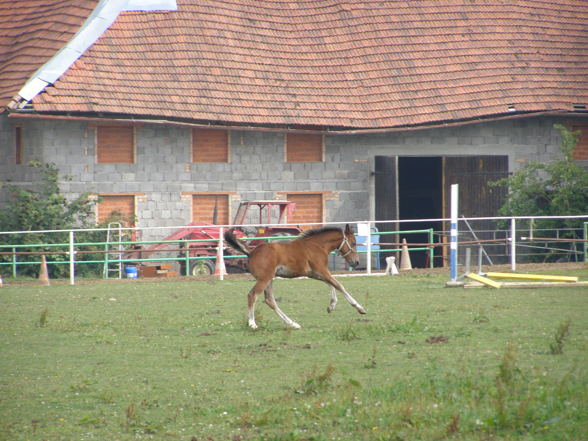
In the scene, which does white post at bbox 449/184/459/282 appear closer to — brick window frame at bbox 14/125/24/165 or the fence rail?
the fence rail

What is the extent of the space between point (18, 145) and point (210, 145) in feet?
18.9

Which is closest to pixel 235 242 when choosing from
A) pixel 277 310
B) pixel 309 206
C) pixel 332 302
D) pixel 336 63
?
pixel 277 310

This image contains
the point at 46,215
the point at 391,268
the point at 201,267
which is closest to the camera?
the point at 391,268

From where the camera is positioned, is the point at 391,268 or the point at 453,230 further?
the point at 391,268

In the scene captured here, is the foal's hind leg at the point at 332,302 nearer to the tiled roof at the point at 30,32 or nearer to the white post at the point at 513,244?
the white post at the point at 513,244

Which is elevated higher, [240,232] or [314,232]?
[314,232]

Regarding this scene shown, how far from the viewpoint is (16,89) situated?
96.8ft

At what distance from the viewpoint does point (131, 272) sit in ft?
87.2

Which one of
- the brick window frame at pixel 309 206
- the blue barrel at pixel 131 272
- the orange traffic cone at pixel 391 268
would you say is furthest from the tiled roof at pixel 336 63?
the orange traffic cone at pixel 391 268

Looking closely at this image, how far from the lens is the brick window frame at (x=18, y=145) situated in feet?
100

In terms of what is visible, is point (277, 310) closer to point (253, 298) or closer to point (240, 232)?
point (253, 298)

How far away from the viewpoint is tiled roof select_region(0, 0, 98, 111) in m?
30.6

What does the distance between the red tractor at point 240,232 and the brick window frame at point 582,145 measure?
33.8 ft

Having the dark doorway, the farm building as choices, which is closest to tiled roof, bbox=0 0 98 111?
the farm building
